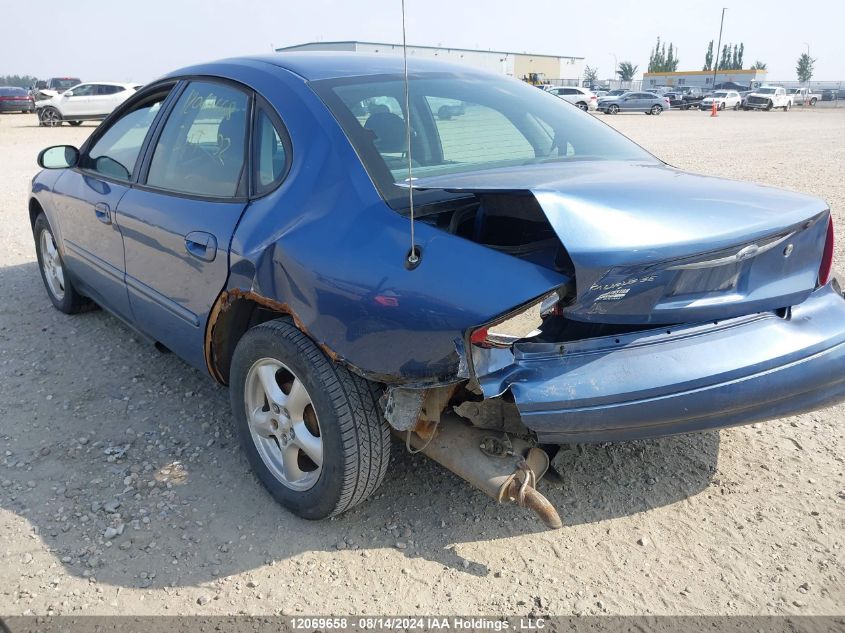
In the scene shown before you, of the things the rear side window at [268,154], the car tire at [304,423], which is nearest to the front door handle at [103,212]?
the rear side window at [268,154]

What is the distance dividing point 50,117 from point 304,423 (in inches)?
1002

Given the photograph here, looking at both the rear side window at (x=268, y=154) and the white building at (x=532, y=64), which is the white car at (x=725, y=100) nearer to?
the white building at (x=532, y=64)

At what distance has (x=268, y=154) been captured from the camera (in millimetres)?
2771

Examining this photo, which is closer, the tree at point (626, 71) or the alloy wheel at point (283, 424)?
the alloy wheel at point (283, 424)

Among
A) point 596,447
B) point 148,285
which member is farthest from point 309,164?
point 596,447

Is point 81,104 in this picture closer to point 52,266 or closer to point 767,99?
point 52,266

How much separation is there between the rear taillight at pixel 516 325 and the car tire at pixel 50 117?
25.5 meters

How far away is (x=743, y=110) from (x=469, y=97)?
4918 centimetres

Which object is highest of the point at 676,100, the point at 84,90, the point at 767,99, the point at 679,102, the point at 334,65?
the point at 334,65

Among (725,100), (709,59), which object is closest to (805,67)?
(709,59)

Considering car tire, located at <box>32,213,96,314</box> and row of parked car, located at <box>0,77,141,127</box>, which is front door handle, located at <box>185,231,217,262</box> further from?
row of parked car, located at <box>0,77,141,127</box>

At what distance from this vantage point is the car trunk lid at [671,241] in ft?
6.60

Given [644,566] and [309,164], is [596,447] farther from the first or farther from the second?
[309,164]

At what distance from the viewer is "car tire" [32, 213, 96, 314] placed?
15.4 feet
